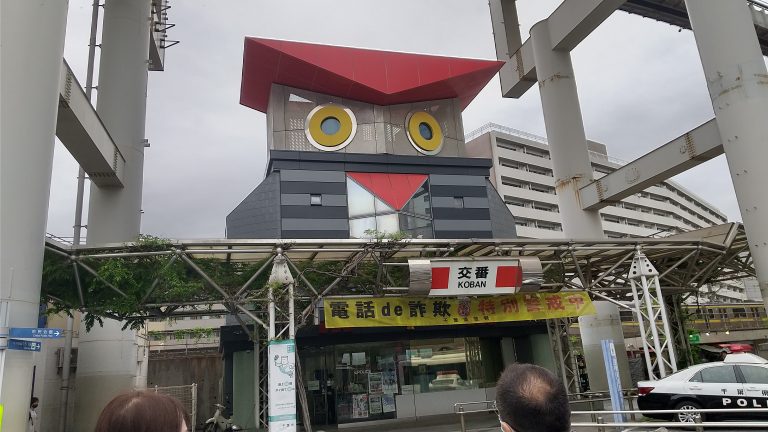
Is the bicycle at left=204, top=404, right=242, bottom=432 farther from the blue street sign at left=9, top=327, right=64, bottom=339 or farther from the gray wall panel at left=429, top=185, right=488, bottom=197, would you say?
the gray wall panel at left=429, top=185, right=488, bottom=197

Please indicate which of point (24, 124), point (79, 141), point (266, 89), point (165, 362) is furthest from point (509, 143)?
point (24, 124)

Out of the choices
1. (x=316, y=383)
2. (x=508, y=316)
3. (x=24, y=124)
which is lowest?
(x=316, y=383)

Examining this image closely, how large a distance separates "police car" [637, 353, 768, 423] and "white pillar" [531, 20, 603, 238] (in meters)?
10.5

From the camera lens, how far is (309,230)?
2400 cm

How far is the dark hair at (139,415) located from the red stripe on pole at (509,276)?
42.3 ft

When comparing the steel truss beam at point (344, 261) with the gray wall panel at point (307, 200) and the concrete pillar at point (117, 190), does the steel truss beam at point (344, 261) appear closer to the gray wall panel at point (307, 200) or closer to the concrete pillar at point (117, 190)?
the concrete pillar at point (117, 190)

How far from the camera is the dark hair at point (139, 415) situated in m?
1.71

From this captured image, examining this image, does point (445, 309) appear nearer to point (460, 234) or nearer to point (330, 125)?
point (460, 234)

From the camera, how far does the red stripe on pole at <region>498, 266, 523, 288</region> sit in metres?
14.1

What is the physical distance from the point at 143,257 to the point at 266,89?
57.7 feet

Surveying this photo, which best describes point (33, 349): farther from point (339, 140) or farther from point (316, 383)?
point (339, 140)

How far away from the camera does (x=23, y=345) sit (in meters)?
9.02

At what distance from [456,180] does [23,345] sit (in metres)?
20.8

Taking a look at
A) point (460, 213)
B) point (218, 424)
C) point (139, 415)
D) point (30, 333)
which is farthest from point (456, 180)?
point (139, 415)
